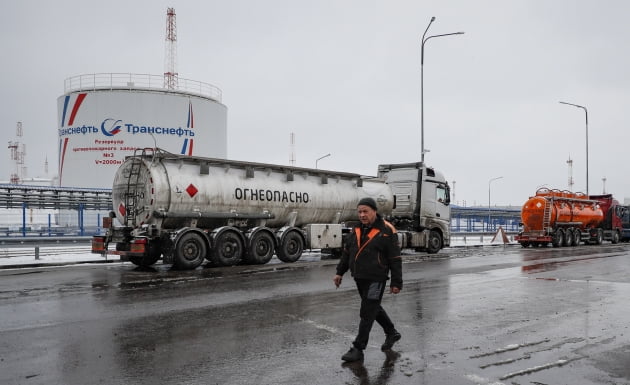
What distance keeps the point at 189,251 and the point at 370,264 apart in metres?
10.6

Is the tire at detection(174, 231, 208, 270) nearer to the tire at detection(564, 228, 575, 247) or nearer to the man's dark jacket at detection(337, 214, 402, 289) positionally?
the man's dark jacket at detection(337, 214, 402, 289)

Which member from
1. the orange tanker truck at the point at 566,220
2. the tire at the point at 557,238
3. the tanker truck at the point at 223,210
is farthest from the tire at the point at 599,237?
the tanker truck at the point at 223,210

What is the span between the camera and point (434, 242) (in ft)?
78.1

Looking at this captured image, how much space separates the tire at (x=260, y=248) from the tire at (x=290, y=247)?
0.37 meters

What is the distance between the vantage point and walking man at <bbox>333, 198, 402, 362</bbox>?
5.85 metres

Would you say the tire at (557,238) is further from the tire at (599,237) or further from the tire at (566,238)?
the tire at (599,237)

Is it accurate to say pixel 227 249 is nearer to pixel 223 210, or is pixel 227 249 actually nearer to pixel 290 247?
pixel 223 210

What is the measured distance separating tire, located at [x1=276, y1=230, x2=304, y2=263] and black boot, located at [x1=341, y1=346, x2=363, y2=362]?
12317mm

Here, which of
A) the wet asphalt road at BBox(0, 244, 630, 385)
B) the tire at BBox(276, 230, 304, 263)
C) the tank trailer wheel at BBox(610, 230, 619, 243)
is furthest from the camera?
the tank trailer wheel at BBox(610, 230, 619, 243)

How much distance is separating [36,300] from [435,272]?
9.65 meters

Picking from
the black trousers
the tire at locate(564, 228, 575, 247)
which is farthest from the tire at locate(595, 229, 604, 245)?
the black trousers

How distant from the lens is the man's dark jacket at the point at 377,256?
Result: 586 cm

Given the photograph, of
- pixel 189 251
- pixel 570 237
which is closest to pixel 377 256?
pixel 189 251

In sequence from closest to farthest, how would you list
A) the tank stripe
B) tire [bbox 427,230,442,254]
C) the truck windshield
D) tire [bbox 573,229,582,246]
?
tire [bbox 427,230,442,254] < the truck windshield < tire [bbox 573,229,582,246] < the tank stripe
